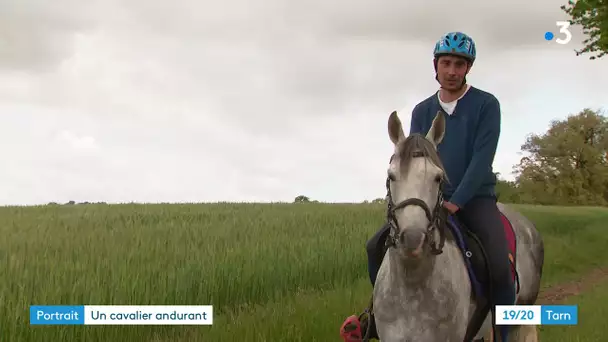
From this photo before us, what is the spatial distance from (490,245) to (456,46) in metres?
1.82

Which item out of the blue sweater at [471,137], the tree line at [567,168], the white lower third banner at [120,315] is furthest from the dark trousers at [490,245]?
the tree line at [567,168]

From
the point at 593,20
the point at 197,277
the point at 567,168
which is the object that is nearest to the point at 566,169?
the point at 567,168

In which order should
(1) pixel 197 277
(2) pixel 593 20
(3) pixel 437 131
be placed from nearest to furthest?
(3) pixel 437 131
(1) pixel 197 277
(2) pixel 593 20

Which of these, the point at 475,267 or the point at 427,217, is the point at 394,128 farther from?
the point at 475,267

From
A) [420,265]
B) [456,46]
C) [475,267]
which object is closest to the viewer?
[420,265]

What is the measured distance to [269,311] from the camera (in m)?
7.13

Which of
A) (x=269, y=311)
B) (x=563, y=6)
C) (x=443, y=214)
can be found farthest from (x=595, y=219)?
(x=443, y=214)

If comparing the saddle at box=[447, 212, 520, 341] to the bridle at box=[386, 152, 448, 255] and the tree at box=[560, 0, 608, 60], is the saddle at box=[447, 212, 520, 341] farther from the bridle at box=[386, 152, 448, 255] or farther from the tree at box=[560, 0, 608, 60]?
the tree at box=[560, 0, 608, 60]

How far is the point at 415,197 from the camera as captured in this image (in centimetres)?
302

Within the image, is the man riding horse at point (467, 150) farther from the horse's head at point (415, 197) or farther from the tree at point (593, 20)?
the tree at point (593, 20)

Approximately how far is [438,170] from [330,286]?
6567mm

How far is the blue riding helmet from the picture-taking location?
4.29 metres

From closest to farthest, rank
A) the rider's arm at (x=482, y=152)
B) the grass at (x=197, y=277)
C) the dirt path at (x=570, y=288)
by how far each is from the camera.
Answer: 1. the rider's arm at (x=482, y=152)
2. the grass at (x=197, y=277)
3. the dirt path at (x=570, y=288)

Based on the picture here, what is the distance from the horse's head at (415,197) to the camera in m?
2.92
